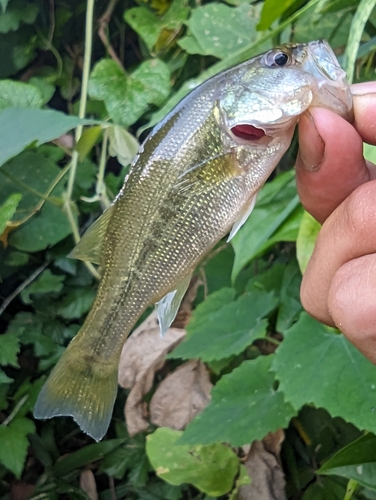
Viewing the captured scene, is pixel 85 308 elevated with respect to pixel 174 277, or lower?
lower

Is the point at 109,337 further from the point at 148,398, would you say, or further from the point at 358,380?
the point at 148,398

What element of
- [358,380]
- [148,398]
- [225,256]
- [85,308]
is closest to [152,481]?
[148,398]

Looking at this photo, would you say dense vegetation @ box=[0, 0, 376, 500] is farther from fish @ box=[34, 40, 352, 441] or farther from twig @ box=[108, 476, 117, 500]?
fish @ box=[34, 40, 352, 441]

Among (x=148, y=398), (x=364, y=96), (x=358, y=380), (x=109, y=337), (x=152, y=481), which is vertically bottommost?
(x=152, y=481)

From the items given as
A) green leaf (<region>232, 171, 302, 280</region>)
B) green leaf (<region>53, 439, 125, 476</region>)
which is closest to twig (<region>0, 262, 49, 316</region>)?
green leaf (<region>53, 439, 125, 476</region>)

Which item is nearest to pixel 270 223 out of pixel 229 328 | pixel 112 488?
pixel 229 328

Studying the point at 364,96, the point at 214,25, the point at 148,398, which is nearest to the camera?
the point at 364,96
